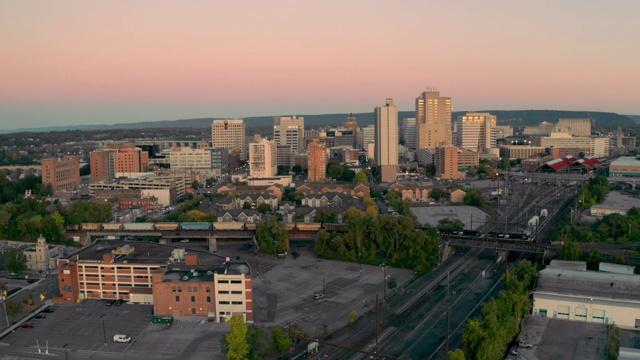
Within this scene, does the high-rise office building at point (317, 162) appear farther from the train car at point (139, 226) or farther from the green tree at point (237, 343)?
the green tree at point (237, 343)

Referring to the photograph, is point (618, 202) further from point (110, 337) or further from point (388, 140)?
point (110, 337)

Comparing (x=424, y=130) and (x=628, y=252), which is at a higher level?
(x=424, y=130)

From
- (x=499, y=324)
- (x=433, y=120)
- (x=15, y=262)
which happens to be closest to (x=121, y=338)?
(x=15, y=262)

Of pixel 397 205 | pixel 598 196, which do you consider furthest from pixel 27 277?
pixel 598 196

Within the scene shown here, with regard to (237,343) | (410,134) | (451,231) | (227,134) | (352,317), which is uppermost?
(227,134)

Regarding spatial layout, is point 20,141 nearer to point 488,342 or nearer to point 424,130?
point 424,130

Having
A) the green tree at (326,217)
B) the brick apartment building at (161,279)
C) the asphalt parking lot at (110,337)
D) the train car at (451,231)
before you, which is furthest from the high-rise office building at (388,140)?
the asphalt parking lot at (110,337)
